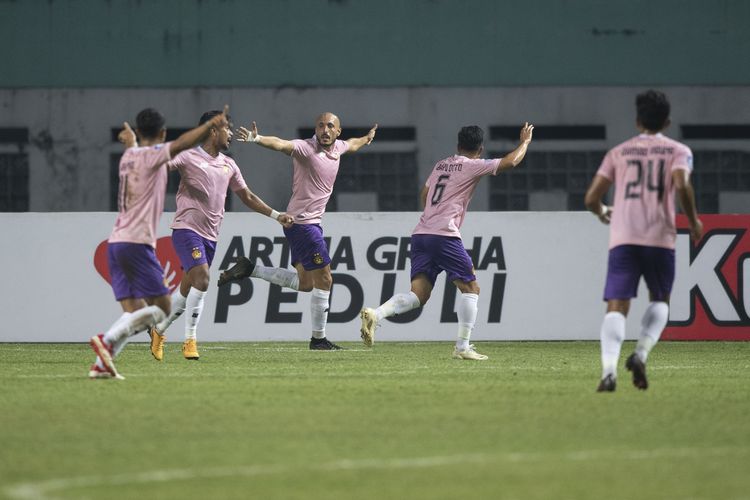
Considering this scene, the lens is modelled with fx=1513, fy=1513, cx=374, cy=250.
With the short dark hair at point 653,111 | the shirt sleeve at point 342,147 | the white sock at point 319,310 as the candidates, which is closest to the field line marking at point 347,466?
the short dark hair at point 653,111

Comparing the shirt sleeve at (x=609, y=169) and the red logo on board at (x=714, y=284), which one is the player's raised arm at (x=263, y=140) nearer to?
the shirt sleeve at (x=609, y=169)

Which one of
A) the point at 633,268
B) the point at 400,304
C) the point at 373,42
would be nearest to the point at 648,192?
the point at 633,268

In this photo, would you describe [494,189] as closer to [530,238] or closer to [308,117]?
[308,117]

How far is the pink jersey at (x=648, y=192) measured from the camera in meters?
9.58

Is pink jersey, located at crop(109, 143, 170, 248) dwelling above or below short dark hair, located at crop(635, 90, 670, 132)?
below

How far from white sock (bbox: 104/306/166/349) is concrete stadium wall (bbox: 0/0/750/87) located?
2039 centimetres

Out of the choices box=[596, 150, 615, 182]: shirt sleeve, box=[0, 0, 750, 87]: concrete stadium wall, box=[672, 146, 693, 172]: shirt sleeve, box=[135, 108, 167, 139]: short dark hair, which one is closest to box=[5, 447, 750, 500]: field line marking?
box=[672, 146, 693, 172]: shirt sleeve

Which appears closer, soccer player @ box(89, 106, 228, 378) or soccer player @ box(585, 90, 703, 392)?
soccer player @ box(585, 90, 703, 392)

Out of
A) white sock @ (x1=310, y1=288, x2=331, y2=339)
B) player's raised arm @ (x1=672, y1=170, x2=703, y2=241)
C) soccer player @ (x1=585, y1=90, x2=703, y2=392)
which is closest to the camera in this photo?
player's raised arm @ (x1=672, y1=170, x2=703, y2=241)

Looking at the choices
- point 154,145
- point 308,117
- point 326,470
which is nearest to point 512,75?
point 308,117

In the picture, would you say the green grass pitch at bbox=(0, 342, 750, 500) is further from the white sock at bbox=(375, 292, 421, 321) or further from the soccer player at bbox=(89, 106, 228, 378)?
the white sock at bbox=(375, 292, 421, 321)

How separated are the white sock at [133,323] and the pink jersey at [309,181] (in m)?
4.46

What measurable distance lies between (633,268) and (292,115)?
69.6 feet

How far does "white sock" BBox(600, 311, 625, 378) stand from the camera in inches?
379
